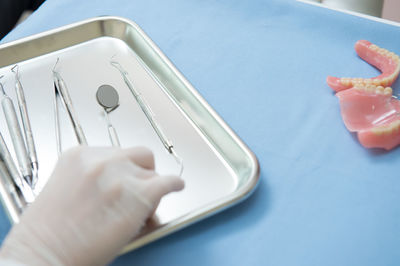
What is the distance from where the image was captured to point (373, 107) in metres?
0.64

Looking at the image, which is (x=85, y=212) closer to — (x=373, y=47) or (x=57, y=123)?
(x=57, y=123)

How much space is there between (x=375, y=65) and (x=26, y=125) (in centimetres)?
64

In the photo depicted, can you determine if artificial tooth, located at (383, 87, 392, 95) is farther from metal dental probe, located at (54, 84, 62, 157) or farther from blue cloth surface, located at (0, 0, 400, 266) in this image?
metal dental probe, located at (54, 84, 62, 157)

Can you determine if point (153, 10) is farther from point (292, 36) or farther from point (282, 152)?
point (282, 152)

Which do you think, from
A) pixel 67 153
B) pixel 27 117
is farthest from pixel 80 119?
pixel 67 153

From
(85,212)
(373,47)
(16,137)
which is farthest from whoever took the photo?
(373,47)

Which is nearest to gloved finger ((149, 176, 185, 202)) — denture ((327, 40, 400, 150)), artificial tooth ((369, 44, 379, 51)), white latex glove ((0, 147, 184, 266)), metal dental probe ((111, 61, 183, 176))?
white latex glove ((0, 147, 184, 266))

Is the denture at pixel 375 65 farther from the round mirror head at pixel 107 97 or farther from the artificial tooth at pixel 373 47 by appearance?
the round mirror head at pixel 107 97

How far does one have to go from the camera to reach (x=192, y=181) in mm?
561

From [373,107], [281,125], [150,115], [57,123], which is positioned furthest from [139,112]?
[373,107]

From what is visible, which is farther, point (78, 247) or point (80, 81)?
point (80, 81)

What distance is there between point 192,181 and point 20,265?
250 mm

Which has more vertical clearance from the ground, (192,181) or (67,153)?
(67,153)

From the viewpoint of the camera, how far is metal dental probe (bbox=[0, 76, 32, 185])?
1.82 feet
